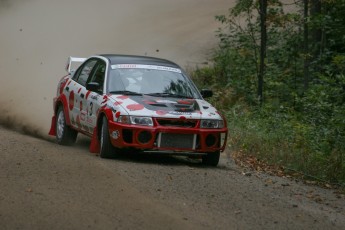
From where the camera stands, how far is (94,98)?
41.2 ft

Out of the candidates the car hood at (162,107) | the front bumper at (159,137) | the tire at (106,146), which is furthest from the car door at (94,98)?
the front bumper at (159,137)

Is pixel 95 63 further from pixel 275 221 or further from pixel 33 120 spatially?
pixel 275 221

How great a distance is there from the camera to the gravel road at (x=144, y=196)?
7.68m

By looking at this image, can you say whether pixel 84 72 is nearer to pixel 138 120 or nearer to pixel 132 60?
pixel 132 60

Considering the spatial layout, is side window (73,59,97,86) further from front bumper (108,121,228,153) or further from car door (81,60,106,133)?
front bumper (108,121,228,153)

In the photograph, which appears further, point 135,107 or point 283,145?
point 283,145

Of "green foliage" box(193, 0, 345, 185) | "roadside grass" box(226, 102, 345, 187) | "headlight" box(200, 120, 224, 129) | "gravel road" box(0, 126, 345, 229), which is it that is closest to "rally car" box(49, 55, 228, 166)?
"headlight" box(200, 120, 224, 129)

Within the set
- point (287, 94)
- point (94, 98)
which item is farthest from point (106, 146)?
point (287, 94)

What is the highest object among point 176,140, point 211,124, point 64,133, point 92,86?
point 92,86

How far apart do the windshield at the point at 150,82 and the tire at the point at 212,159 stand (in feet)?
3.85

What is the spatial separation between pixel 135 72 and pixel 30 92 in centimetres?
977

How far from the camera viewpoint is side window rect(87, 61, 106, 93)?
505 inches

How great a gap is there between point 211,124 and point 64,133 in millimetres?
3398

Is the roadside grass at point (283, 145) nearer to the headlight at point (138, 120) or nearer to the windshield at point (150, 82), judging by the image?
the windshield at point (150, 82)
